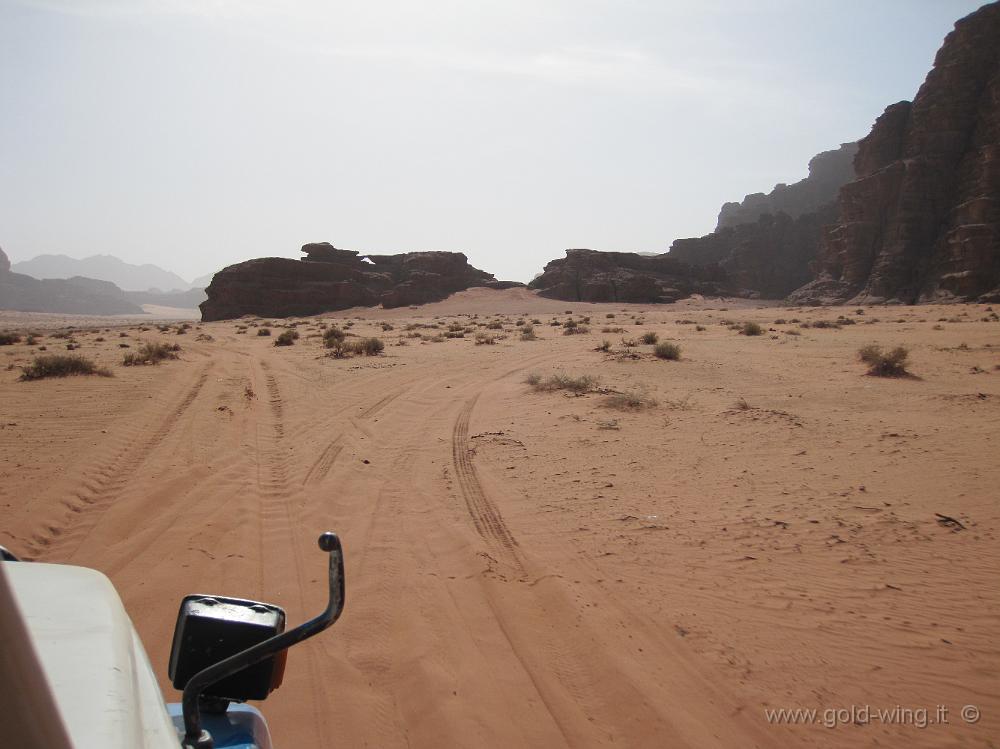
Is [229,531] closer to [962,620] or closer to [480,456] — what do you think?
[480,456]

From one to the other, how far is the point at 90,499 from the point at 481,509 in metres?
3.96

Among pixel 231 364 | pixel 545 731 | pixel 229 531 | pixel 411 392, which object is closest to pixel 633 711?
pixel 545 731

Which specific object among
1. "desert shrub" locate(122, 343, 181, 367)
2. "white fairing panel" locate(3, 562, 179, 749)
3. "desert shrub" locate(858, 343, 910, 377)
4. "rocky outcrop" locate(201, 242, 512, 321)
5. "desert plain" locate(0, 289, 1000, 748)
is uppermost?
"rocky outcrop" locate(201, 242, 512, 321)

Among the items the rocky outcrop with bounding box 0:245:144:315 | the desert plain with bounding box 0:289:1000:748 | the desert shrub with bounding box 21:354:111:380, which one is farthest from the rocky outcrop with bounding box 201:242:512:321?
the rocky outcrop with bounding box 0:245:144:315

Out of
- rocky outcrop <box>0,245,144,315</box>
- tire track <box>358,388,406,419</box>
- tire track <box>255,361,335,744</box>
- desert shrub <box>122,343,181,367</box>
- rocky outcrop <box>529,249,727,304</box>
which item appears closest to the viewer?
tire track <box>255,361,335,744</box>

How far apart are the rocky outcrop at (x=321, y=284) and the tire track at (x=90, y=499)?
230ft

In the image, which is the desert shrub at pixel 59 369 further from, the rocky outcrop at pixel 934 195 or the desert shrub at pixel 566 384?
the rocky outcrop at pixel 934 195

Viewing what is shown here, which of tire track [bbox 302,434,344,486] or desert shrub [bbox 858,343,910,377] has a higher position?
desert shrub [bbox 858,343,910,377]

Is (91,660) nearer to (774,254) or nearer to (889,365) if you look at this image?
(889,365)

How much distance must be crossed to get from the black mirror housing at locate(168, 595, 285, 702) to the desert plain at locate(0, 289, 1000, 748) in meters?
1.55

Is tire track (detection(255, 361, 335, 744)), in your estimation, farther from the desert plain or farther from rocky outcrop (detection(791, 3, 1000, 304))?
rocky outcrop (detection(791, 3, 1000, 304))

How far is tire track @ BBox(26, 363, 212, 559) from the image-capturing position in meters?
4.91

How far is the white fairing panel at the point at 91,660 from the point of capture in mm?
1062

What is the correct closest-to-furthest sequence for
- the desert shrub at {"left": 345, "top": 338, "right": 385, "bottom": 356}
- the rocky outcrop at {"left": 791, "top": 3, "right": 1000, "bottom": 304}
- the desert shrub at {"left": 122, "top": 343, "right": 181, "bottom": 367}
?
the desert shrub at {"left": 122, "top": 343, "right": 181, "bottom": 367} → the desert shrub at {"left": 345, "top": 338, "right": 385, "bottom": 356} → the rocky outcrop at {"left": 791, "top": 3, "right": 1000, "bottom": 304}
